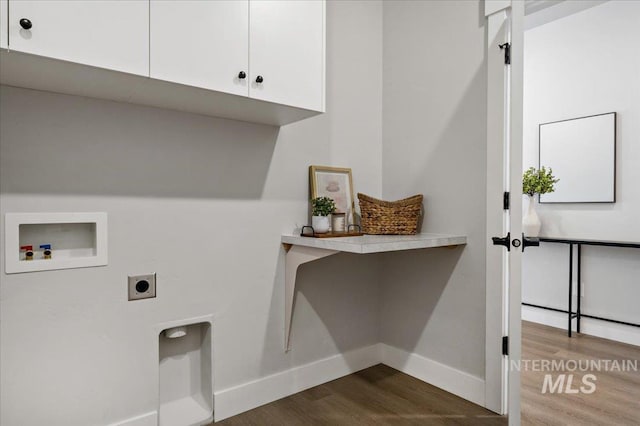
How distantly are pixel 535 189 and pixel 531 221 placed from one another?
0.92ft

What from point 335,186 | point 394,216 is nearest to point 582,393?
point 394,216

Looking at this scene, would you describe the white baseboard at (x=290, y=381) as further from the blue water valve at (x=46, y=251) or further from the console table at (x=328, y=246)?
the blue water valve at (x=46, y=251)

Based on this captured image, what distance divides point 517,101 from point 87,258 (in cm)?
178

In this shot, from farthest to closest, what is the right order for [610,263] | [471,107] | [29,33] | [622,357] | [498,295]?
[610,263]
[622,357]
[471,107]
[498,295]
[29,33]

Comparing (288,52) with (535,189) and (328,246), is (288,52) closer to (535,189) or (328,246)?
(328,246)

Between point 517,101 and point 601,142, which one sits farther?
point 601,142

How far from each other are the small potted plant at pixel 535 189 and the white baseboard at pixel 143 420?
3105 millimetres

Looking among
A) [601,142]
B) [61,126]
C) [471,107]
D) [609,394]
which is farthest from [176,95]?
[601,142]

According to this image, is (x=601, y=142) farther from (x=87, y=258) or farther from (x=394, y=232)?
(x=87, y=258)

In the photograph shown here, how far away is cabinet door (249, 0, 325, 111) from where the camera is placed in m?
1.53

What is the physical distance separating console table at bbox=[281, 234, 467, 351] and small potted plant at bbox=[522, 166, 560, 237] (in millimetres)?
1677

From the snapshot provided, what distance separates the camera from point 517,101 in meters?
1.52

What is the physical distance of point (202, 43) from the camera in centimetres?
138

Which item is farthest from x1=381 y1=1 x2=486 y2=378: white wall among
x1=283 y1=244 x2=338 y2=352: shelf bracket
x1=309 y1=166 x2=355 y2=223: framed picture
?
x1=283 y1=244 x2=338 y2=352: shelf bracket
